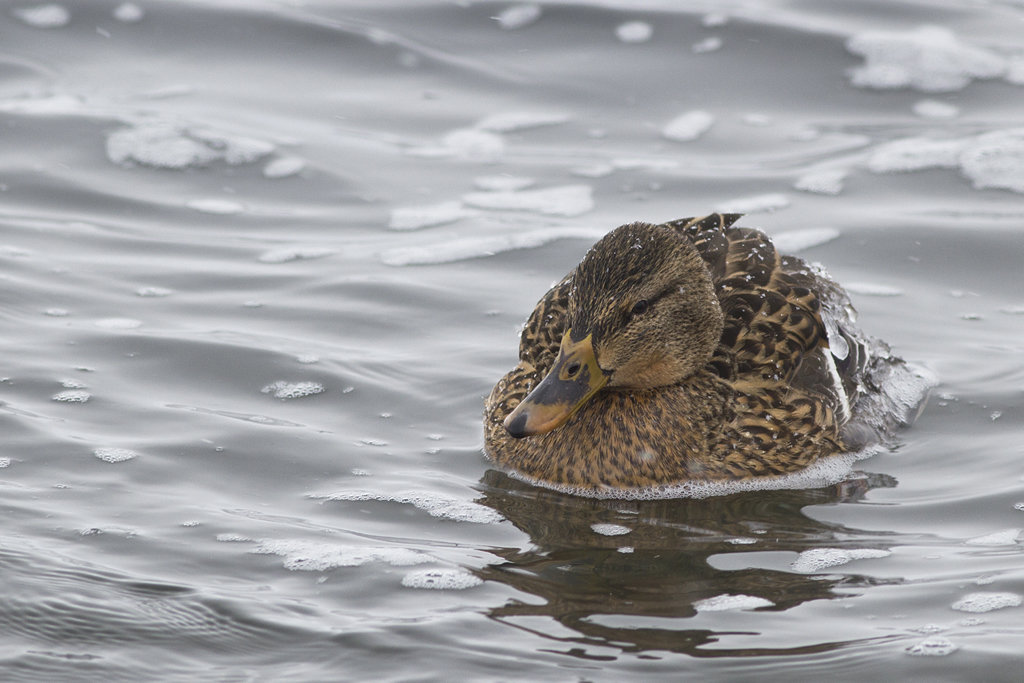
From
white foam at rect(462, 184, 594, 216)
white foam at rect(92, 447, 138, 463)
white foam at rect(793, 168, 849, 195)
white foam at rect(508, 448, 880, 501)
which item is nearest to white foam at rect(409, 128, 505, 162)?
white foam at rect(462, 184, 594, 216)

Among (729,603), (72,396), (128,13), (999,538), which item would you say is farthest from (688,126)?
(729,603)

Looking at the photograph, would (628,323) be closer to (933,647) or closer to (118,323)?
(933,647)

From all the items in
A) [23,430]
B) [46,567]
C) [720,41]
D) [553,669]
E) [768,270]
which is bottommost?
[553,669]

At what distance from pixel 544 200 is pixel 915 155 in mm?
2957

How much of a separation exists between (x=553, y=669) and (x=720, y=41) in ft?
31.3

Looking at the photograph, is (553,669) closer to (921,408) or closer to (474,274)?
(921,408)

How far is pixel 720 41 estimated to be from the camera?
543 inches

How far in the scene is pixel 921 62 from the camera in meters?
13.2

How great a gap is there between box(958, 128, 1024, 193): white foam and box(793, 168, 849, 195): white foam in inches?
37.5

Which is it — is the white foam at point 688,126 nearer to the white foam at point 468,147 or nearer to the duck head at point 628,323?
the white foam at point 468,147

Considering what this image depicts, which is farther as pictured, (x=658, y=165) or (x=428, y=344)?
(x=658, y=165)

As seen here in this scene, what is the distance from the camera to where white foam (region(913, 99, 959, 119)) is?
1237cm

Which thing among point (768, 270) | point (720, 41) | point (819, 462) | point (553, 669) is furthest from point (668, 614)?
point (720, 41)

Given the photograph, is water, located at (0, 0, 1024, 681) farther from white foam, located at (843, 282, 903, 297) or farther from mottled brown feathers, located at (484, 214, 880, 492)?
mottled brown feathers, located at (484, 214, 880, 492)
